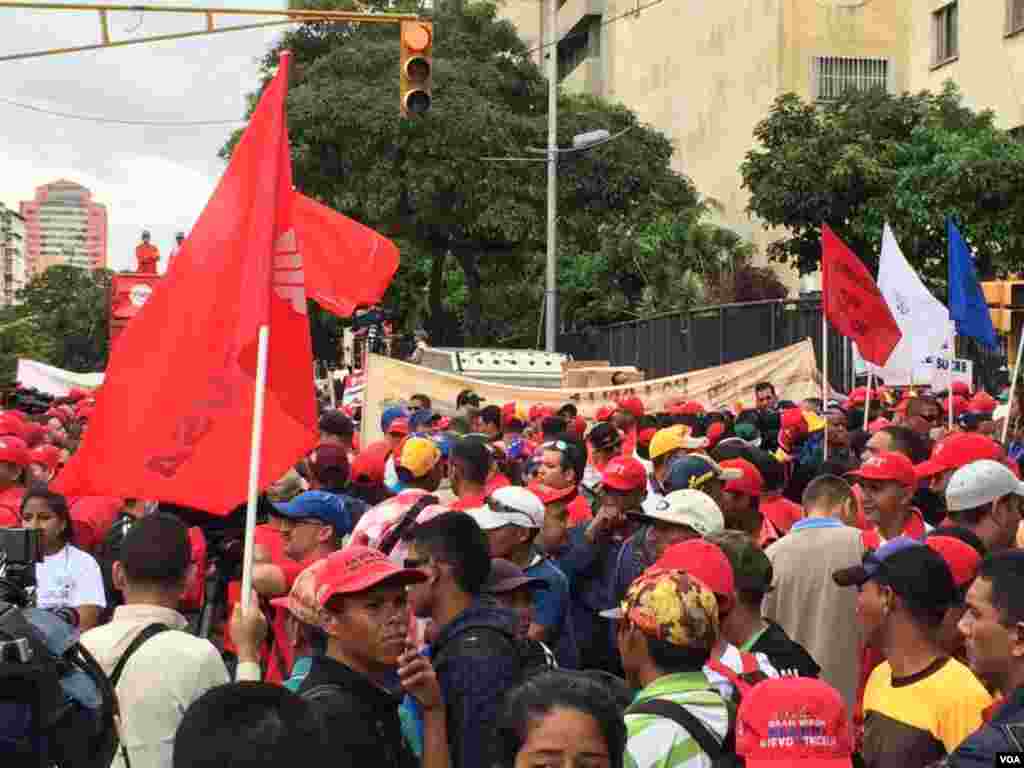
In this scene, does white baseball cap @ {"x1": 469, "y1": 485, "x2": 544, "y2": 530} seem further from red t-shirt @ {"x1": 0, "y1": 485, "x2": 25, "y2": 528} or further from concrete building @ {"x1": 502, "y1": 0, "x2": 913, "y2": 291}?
concrete building @ {"x1": 502, "y1": 0, "x2": 913, "y2": 291}

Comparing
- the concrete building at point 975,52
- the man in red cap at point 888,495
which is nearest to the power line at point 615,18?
the concrete building at point 975,52

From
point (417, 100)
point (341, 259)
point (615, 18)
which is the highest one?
point (615, 18)

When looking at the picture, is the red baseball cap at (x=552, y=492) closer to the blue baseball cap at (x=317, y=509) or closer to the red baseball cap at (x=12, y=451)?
the blue baseball cap at (x=317, y=509)

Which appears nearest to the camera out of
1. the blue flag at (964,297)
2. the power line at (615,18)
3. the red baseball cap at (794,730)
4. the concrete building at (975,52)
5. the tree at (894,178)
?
the red baseball cap at (794,730)

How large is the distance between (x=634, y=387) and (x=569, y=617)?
1266 centimetres

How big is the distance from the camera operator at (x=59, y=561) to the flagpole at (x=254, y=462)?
1.68m

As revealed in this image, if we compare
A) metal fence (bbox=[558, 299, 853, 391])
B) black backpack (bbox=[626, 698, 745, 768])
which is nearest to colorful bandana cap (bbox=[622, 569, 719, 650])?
black backpack (bbox=[626, 698, 745, 768])

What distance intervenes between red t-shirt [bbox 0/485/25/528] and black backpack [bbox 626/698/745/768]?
3757mm

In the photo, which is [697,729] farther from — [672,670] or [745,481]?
[745,481]

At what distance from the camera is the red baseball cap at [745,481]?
7711 mm

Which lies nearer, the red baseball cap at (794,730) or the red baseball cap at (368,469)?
the red baseball cap at (794,730)

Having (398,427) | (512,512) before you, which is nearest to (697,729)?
(512,512)

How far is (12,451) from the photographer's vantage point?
8781 mm

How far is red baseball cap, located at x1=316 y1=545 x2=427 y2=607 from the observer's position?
14.5 ft
